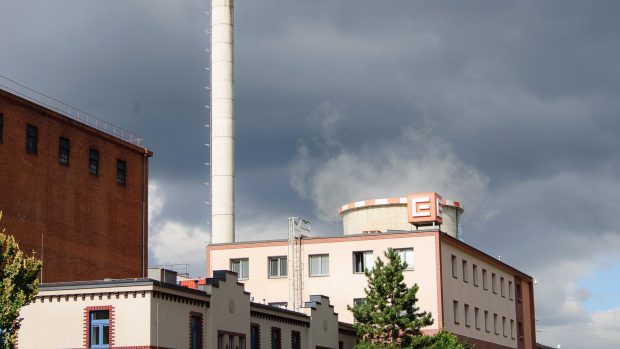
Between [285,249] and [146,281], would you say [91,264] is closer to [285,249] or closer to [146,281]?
[285,249]

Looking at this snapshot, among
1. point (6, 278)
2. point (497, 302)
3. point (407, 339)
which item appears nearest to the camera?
point (6, 278)

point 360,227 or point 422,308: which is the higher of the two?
point 360,227

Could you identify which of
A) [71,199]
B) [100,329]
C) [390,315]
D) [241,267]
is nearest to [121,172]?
[71,199]

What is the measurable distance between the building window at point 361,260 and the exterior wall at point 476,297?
230 inches

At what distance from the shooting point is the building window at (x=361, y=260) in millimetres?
87812

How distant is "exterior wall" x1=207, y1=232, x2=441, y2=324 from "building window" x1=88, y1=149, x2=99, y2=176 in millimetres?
16564

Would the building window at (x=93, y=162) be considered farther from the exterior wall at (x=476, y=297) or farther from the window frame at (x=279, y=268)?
the exterior wall at (x=476, y=297)

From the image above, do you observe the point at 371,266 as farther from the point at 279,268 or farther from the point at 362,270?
the point at 279,268

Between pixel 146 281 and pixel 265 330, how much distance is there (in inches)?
509

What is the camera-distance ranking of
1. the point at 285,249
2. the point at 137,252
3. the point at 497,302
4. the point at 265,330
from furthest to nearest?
the point at 497,302 → the point at 285,249 → the point at 137,252 → the point at 265,330

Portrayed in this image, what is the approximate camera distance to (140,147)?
283 feet

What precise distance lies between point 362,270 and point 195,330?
3398cm

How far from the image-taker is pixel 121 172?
8362 cm

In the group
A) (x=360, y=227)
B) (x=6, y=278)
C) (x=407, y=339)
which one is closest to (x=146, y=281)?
Result: (x=6, y=278)
